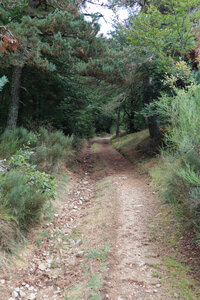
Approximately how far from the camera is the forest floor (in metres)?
2.62

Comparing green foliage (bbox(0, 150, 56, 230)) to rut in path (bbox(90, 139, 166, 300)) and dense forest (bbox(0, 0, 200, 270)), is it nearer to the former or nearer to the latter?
dense forest (bbox(0, 0, 200, 270))

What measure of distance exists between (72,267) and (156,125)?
8694mm

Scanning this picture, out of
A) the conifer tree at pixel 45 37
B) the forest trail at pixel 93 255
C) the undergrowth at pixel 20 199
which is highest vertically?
the conifer tree at pixel 45 37

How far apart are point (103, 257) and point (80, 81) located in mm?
7085

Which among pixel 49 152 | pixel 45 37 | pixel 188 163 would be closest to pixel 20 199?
pixel 188 163

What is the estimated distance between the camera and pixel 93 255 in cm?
335

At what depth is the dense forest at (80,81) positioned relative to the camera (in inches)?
143

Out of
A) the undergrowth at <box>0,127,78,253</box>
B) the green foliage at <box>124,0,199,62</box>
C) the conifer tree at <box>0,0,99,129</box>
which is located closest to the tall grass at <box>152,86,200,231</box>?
the undergrowth at <box>0,127,78,253</box>

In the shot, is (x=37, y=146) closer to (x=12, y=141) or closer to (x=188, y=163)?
(x=12, y=141)

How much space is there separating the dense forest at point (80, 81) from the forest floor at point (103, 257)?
0.42 m

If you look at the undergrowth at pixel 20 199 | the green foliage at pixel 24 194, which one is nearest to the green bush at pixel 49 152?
the undergrowth at pixel 20 199

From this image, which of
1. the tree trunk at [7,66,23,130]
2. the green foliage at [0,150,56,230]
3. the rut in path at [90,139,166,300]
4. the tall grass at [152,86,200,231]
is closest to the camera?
the rut in path at [90,139,166,300]

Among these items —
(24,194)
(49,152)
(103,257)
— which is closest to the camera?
(103,257)

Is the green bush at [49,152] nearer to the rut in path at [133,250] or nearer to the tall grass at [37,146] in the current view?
the tall grass at [37,146]
